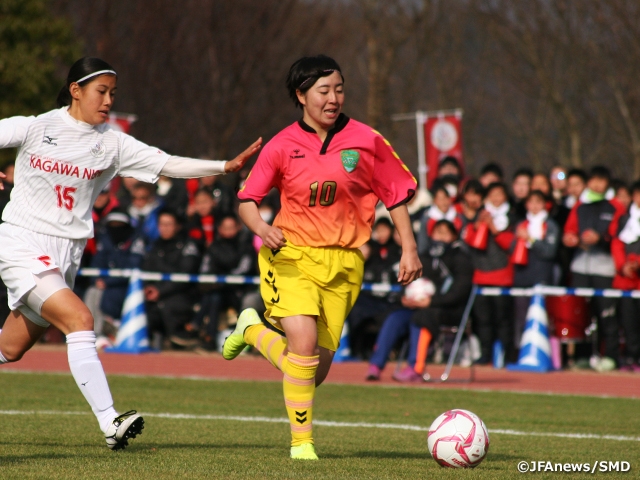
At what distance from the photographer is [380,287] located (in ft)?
51.1

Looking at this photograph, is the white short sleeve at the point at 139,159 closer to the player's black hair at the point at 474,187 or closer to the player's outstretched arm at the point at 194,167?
the player's outstretched arm at the point at 194,167

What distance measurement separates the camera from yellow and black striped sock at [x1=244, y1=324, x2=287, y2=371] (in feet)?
24.4

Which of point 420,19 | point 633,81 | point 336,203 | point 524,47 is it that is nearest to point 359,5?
point 420,19

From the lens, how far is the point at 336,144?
7.23 meters

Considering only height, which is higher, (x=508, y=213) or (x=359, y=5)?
(x=359, y=5)

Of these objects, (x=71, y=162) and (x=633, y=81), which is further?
(x=633, y=81)

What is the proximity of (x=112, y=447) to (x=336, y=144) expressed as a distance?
2358mm

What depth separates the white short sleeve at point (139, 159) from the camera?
7.75 m

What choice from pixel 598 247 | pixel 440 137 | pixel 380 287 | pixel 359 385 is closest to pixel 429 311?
pixel 359 385

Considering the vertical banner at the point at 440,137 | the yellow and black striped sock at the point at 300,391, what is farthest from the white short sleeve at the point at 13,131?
the vertical banner at the point at 440,137

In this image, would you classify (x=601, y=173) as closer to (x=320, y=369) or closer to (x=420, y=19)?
(x=320, y=369)

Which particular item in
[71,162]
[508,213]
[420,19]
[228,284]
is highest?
[420,19]

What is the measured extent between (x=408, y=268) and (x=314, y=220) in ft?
2.16

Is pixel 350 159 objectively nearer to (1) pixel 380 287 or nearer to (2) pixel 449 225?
(2) pixel 449 225
